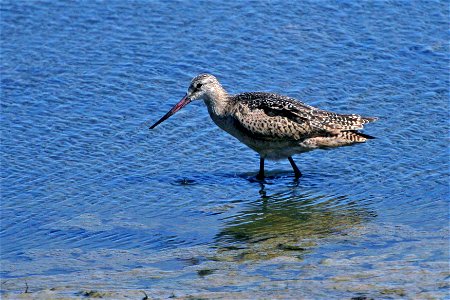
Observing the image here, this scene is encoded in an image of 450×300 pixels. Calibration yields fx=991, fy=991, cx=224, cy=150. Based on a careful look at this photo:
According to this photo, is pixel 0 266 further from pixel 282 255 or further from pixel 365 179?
pixel 365 179

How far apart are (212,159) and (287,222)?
5.83 ft

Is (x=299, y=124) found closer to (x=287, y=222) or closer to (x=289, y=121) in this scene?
(x=289, y=121)

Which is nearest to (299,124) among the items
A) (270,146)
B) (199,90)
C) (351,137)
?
(270,146)

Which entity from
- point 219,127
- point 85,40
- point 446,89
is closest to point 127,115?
point 219,127

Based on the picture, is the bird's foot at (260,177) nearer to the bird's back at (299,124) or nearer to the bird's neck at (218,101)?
the bird's back at (299,124)

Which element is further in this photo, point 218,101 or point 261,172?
point 218,101

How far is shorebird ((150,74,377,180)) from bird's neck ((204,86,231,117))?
6.7 inches

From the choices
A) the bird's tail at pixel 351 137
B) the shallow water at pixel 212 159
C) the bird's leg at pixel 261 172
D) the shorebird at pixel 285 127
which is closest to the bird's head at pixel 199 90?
the shallow water at pixel 212 159

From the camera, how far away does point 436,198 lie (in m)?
8.90

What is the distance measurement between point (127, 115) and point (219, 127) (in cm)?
121

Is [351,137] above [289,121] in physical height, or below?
below

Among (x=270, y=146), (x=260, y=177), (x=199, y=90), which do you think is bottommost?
(x=260, y=177)

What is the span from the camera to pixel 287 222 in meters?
8.80

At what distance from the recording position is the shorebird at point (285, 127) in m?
9.98
